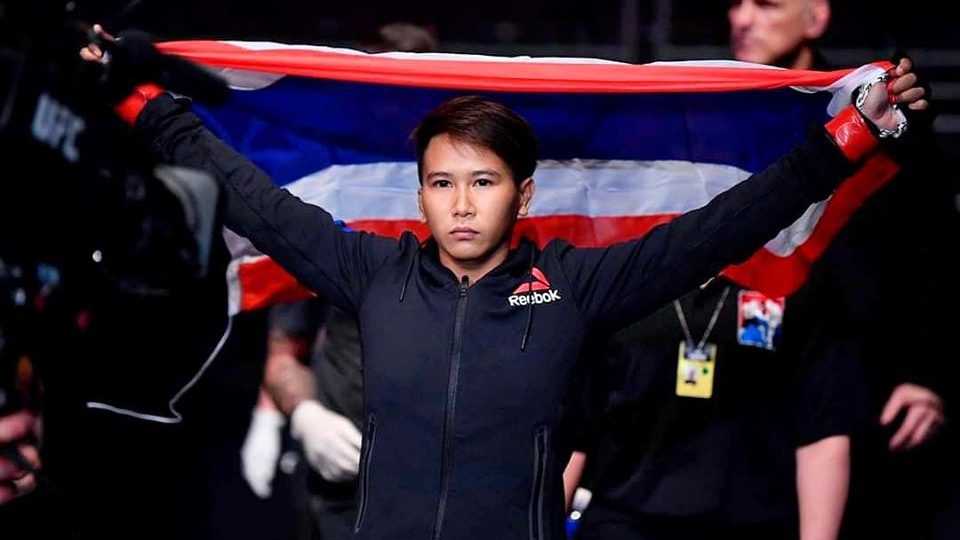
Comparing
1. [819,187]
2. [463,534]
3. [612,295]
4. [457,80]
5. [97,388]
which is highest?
[457,80]

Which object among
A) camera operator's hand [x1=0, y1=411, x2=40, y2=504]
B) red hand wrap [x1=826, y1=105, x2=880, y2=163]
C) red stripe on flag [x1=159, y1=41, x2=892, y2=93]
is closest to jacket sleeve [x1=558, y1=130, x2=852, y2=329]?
red hand wrap [x1=826, y1=105, x2=880, y2=163]

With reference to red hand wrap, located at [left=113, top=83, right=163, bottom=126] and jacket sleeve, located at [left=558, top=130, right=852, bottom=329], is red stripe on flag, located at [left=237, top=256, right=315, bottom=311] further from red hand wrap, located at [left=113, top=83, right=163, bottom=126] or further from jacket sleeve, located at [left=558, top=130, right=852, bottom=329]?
jacket sleeve, located at [left=558, top=130, right=852, bottom=329]

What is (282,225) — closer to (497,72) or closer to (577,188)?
(497,72)

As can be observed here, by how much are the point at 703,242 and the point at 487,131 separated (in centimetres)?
45

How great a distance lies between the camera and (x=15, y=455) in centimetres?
274

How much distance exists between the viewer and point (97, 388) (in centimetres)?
320

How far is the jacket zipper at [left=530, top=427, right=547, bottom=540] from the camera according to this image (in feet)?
10.4

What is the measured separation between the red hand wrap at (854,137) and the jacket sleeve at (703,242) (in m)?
0.02

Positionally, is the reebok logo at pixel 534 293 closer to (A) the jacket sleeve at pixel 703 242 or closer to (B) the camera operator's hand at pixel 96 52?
(A) the jacket sleeve at pixel 703 242

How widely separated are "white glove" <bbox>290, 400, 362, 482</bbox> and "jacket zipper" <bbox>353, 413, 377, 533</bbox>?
735mm

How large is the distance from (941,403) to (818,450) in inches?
20.4

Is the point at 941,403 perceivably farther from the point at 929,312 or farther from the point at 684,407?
the point at 684,407

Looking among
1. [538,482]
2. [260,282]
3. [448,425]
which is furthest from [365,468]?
[260,282]

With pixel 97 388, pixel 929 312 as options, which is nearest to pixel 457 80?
pixel 97 388
